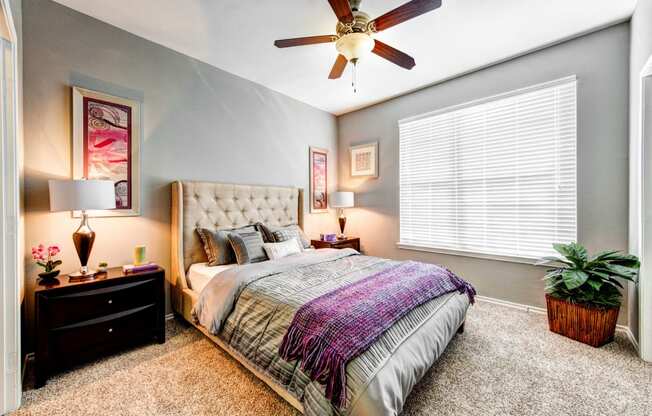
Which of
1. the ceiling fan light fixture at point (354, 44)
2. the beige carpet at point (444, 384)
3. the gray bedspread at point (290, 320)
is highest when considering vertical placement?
the ceiling fan light fixture at point (354, 44)

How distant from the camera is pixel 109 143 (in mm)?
2471

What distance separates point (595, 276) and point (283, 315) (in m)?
2.58

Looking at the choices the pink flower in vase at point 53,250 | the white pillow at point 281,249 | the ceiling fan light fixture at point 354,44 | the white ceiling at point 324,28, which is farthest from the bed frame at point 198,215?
the ceiling fan light fixture at point 354,44

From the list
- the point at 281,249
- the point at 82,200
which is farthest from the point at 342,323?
the point at 82,200

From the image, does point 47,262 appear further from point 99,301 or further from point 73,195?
point 73,195

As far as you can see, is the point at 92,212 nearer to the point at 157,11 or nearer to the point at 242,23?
the point at 157,11

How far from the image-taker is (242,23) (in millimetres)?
2451

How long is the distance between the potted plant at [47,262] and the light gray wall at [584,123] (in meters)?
3.80

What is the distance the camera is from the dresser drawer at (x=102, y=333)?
190 cm

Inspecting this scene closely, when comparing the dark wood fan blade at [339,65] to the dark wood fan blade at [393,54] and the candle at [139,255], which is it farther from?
the candle at [139,255]

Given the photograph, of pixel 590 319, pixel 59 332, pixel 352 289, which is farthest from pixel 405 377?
pixel 59 332

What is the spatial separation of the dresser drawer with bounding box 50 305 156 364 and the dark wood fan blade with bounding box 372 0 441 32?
2.91 m

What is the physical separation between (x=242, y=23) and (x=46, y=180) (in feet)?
6.95

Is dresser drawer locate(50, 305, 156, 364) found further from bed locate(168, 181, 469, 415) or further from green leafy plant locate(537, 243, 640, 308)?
green leafy plant locate(537, 243, 640, 308)
